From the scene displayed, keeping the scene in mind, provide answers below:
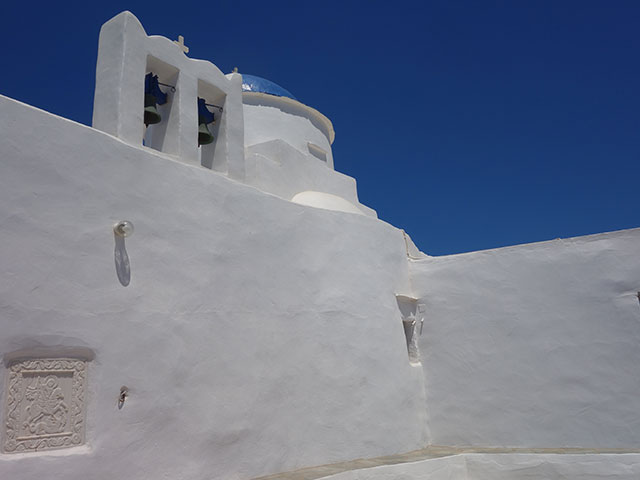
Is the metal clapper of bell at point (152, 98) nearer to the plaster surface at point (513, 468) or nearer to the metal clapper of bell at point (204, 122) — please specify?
the metal clapper of bell at point (204, 122)

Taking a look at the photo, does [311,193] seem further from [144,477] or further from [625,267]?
[144,477]

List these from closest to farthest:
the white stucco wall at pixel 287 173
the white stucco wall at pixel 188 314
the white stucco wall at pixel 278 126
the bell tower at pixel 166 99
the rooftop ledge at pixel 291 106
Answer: the white stucco wall at pixel 188 314 < the bell tower at pixel 166 99 < the white stucco wall at pixel 287 173 < the white stucco wall at pixel 278 126 < the rooftop ledge at pixel 291 106

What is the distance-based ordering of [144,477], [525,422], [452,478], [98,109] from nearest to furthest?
1. [144,477]
2. [98,109]
3. [452,478]
4. [525,422]

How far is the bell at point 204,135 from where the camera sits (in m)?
6.07

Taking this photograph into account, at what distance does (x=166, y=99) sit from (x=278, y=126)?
188 inches

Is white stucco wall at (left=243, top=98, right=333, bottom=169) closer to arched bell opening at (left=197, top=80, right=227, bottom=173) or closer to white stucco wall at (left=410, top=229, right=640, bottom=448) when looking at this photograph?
arched bell opening at (left=197, top=80, right=227, bottom=173)

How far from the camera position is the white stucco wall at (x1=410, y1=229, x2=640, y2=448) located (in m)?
6.34

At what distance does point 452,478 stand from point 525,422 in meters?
1.27

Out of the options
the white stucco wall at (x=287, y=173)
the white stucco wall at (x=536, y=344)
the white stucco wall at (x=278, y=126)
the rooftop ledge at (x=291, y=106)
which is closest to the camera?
the white stucco wall at (x=536, y=344)

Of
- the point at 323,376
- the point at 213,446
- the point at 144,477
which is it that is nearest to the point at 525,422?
the point at 323,376

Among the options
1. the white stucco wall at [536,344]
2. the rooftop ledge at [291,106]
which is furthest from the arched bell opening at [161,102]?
the rooftop ledge at [291,106]

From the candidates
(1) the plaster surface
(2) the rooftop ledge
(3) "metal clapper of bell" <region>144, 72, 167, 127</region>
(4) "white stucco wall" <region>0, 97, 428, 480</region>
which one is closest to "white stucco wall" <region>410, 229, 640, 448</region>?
(1) the plaster surface

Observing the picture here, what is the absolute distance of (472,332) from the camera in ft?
24.0

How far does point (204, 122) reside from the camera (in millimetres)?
6203
